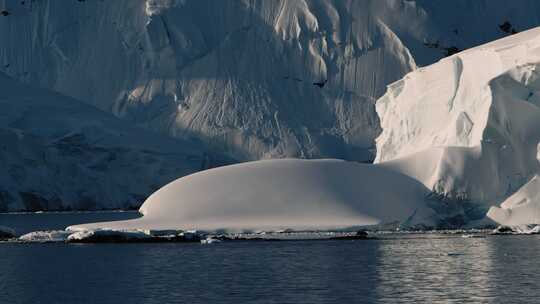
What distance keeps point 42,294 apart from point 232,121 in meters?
88.9

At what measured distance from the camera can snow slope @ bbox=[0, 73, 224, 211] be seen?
4008 inches

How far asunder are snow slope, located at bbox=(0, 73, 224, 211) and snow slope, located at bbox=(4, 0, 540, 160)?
10.4 meters

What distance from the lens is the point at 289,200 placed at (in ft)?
188

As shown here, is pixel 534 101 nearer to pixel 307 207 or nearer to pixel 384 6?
pixel 307 207

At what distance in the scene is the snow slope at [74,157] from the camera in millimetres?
101812

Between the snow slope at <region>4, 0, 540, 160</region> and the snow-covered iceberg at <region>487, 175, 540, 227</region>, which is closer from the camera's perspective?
the snow-covered iceberg at <region>487, 175, 540, 227</region>

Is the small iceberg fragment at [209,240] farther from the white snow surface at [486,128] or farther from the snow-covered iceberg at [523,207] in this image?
the snow-covered iceberg at [523,207]

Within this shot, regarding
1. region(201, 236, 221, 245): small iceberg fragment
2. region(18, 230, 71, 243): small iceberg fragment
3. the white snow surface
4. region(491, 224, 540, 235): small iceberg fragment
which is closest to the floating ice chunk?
region(18, 230, 71, 243): small iceberg fragment

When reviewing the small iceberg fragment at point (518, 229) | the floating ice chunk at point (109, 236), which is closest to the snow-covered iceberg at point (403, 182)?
the floating ice chunk at point (109, 236)

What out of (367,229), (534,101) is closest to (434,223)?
(367,229)

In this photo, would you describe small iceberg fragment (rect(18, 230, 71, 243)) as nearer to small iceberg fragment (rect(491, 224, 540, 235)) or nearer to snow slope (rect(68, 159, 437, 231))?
snow slope (rect(68, 159, 437, 231))

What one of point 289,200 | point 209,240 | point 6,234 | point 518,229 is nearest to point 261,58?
point 6,234

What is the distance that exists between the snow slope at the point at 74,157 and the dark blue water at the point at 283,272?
154 ft

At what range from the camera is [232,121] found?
409 feet
